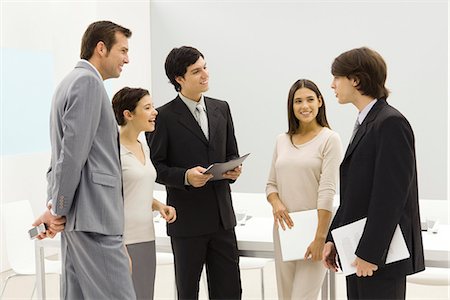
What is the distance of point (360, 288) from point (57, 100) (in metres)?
1.37

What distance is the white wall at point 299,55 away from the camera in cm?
617

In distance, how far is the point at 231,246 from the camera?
10.5ft

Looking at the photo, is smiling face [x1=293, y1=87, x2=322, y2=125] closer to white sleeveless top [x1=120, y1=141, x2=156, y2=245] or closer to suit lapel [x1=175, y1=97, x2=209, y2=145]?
suit lapel [x1=175, y1=97, x2=209, y2=145]

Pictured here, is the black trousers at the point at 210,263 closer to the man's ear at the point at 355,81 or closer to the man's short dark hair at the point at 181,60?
the man's short dark hair at the point at 181,60

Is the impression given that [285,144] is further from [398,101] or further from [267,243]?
[398,101]

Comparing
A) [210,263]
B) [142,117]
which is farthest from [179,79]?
[210,263]

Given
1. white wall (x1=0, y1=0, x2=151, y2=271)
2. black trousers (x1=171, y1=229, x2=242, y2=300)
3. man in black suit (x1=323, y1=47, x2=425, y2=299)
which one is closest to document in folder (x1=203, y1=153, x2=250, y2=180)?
black trousers (x1=171, y1=229, x2=242, y2=300)

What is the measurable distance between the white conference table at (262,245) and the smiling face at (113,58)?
1119 millimetres

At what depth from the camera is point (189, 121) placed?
Answer: 3201mm

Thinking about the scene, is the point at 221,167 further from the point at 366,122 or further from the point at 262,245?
the point at 366,122

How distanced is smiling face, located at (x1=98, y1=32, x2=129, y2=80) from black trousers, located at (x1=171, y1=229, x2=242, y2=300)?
0.94 metres

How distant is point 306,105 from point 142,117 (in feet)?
2.56

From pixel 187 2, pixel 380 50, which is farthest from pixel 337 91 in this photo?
pixel 187 2

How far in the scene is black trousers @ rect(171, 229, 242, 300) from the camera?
10.3ft
